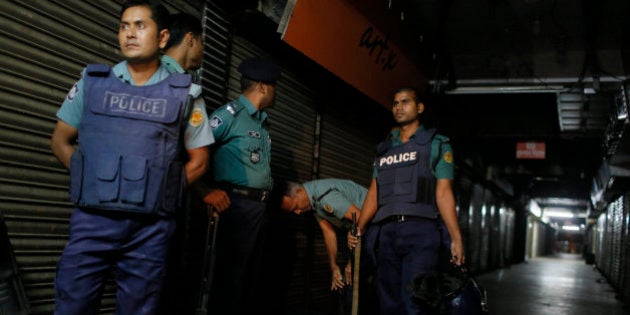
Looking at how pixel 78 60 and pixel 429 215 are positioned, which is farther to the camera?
pixel 429 215

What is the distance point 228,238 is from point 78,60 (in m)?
1.49

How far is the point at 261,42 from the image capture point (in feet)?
17.5

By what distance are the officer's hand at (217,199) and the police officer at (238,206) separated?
310mm

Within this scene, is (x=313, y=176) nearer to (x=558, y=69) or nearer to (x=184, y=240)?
(x=184, y=240)

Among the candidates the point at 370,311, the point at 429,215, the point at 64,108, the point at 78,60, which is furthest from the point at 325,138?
the point at 64,108

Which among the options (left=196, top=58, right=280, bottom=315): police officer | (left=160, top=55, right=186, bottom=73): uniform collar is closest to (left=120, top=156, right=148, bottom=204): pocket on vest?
(left=160, top=55, right=186, bottom=73): uniform collar

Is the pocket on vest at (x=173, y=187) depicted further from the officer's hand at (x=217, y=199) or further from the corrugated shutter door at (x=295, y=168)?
the corrugated shutter door at (x=295, y=168)

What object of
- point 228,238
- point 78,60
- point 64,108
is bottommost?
point 228,238

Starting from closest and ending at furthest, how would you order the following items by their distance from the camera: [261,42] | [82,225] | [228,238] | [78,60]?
[82,225] < [78,60] < [228,238] < [261,42]

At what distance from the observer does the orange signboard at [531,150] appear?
12.4m

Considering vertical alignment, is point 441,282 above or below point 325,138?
below

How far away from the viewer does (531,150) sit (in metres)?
12.5

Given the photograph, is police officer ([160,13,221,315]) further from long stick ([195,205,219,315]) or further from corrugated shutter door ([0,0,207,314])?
corrugated shutter door ([0,0,207,314])

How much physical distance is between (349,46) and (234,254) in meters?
2.81
